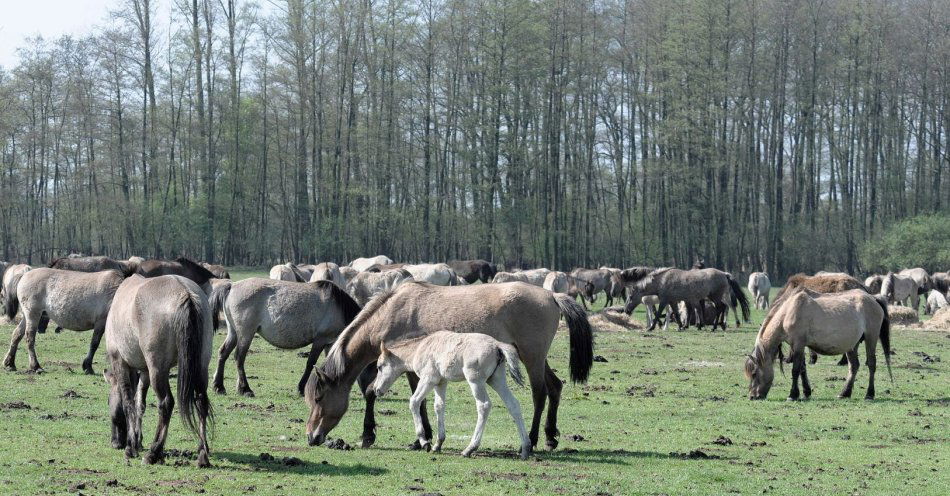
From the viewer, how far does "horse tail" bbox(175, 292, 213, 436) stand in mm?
8898

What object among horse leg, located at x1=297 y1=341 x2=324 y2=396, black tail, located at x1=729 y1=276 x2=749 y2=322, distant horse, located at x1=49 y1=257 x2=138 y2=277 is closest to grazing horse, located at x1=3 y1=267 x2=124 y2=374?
horse leg, located at x1=297 y1=341 x2=324 y2=396

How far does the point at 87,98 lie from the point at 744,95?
3423cm

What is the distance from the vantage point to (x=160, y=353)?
9180mm

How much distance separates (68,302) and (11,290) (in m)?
6.80

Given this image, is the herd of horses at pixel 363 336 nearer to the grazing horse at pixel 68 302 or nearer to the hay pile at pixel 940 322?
the grazing horse at pixel 68 302

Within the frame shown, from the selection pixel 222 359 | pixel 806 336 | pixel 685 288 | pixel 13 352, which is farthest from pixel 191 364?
pixel 685 288

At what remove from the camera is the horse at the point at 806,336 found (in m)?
15.5

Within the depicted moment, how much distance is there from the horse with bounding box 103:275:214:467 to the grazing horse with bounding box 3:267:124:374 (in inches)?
273

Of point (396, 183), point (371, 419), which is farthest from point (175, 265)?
point (396, 183)

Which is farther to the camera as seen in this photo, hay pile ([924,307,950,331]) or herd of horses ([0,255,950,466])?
hay pile ([924,307,950,331])

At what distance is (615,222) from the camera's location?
65.4 metres

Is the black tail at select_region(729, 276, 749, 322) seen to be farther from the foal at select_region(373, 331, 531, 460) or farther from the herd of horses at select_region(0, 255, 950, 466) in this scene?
the foal at select_region(373, 331, 531, 460)

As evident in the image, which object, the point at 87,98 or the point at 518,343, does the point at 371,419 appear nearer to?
the point at 518,343

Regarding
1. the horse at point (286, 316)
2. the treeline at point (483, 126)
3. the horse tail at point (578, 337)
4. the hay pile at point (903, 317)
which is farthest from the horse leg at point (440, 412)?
the treeline at point (483, 126)
